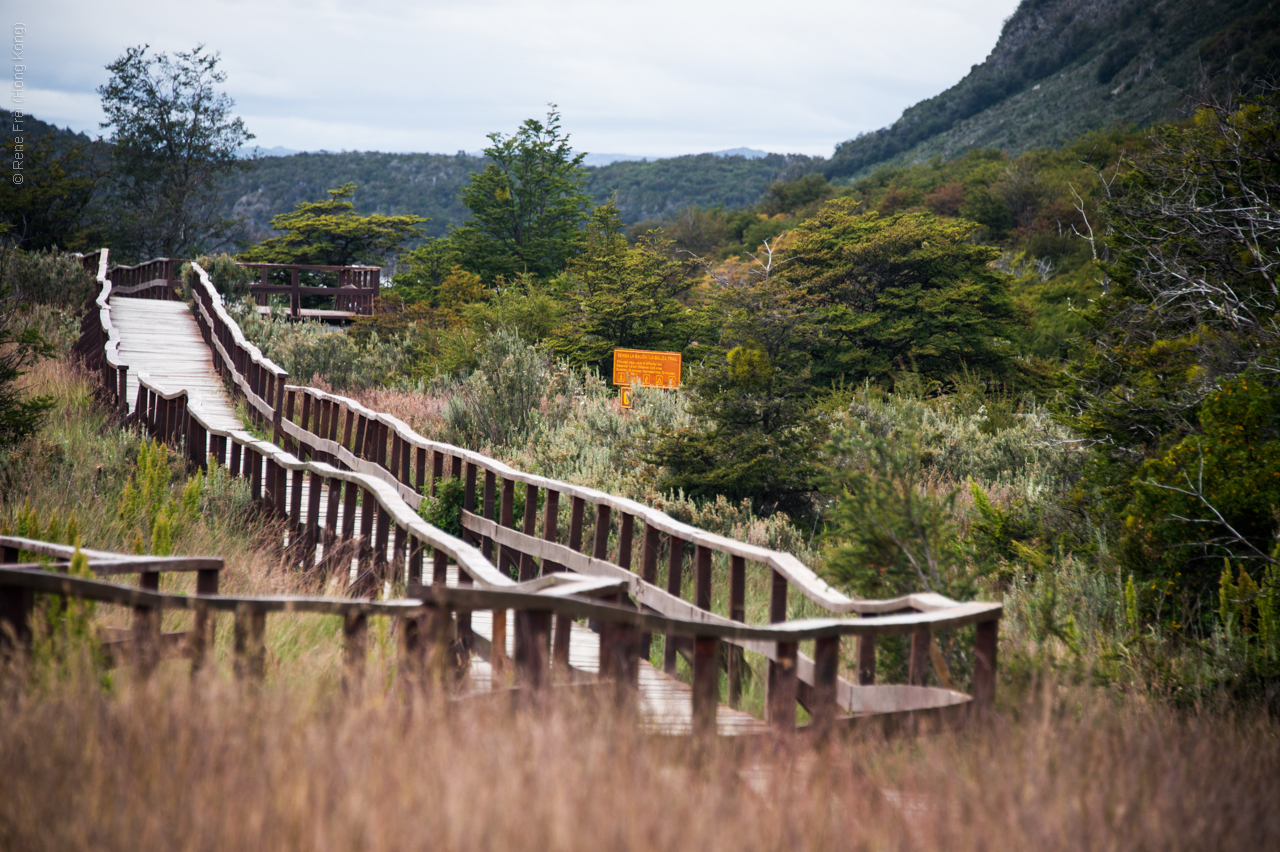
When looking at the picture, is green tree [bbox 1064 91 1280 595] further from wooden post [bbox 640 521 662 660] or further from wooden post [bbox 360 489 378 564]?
wooden post [bbox 360 489 378 564]

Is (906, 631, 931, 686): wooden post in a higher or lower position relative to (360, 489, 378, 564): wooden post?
higher

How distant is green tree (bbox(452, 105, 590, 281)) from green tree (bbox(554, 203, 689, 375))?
19842 millimetres

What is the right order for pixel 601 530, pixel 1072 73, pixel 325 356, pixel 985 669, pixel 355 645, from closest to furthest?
pixel 355 645, pixel 985 669, pixel 601 530, pixel 325 356, pixel 1072 73

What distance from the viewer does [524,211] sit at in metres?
44.4

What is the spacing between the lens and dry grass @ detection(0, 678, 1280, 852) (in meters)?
1.84

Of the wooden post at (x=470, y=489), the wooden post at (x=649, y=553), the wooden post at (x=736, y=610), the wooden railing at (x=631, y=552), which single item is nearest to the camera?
the wooden railing at (x=631, y=552)

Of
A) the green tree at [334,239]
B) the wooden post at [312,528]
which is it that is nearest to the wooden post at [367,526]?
the wooden post at [312,528]

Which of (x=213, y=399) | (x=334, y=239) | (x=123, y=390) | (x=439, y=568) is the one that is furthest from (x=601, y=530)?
(x=334, y=239)

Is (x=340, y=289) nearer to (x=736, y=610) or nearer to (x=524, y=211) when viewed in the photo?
(x=524, y=211)

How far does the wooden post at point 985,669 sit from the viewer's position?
127 inches

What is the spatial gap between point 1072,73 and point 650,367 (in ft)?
220

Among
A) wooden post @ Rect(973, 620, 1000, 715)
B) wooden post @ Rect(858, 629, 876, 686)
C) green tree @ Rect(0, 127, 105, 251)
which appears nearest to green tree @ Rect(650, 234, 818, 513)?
wooden post @ Rect(858, 629, 876, 686)

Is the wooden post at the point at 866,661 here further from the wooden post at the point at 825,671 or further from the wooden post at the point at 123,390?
the wooden post at the point at 123,390

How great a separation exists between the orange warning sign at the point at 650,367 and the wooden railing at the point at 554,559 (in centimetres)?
508
